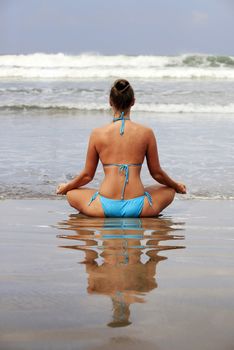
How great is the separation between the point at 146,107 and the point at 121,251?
38.9 ft

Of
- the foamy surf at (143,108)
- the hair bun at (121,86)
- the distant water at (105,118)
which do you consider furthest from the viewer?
the foamy surf at (143,108)

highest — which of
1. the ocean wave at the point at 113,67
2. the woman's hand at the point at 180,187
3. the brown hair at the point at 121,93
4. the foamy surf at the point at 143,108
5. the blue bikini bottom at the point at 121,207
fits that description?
the ocean wave at the point at 113,67

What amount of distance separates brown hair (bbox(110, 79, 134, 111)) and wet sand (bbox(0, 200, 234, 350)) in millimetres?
863

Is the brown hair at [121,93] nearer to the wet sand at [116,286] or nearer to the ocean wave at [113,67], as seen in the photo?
the wet sand at [116,286]

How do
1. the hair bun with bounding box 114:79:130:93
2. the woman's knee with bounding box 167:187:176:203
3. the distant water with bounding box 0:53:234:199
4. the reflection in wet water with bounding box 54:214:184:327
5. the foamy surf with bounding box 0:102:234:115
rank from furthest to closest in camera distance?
the foamy surf with bounding box 0:102:234:115, the distant water with bounding box 0:53:234:199, the woman's knee with bounding box 167:187:176:203, the hair bun with bounding box 114:79:130:93, the reflection in wet water with bounding box 54:214:184:327

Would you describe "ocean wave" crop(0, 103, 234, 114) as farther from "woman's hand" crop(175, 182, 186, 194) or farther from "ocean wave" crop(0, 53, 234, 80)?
"woman's hand" crop(175, 182, 186, 194)

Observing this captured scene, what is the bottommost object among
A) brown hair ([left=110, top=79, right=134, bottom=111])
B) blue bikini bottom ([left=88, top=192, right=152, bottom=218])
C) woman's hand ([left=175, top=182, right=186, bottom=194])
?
blue bikini bottom ([left=88, top=192, right=152, bottom=218])

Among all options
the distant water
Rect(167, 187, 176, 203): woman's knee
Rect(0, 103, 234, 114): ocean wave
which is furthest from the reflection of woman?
Rect(0, 103, 234, 114): ocean wave

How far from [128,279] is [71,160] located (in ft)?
17.5

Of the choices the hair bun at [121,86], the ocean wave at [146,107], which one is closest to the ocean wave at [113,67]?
the ocean wave at [146,107]

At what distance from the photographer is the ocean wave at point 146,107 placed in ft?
47.9

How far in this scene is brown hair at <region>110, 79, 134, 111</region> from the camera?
4848 mm

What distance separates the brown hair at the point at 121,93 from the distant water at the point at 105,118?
1589mm

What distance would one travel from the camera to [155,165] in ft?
16.8
